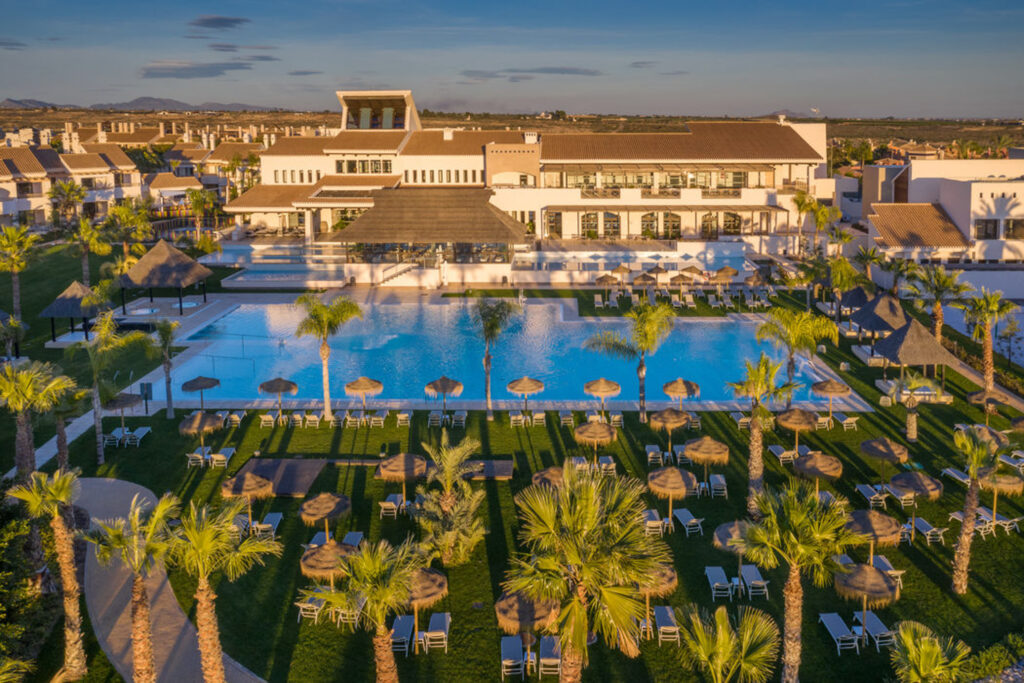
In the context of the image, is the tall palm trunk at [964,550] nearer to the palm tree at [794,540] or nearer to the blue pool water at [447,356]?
the palm tree at [794,540]

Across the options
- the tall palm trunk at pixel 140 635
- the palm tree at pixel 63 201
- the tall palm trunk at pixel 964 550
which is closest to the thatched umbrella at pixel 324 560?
the tall palm trunk at pixel 140 635

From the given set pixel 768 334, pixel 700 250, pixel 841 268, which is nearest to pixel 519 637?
pixel 768 334

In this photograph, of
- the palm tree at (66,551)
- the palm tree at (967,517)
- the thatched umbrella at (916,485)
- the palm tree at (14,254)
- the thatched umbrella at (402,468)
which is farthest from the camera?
the palm tree at (14,254)

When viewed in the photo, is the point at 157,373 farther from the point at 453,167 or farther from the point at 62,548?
the point at 453,167

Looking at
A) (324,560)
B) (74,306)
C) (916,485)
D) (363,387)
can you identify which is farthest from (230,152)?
(916,485)

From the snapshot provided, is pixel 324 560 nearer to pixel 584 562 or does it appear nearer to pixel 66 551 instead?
pixel 66 551

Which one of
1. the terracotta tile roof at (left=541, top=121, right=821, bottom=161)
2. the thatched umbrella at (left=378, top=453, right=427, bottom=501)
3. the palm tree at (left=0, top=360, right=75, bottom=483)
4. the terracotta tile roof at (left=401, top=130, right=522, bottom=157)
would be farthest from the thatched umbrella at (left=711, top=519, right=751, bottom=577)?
the terracotta tile roof at (left=401, top=130, right=522, bottom=157)
